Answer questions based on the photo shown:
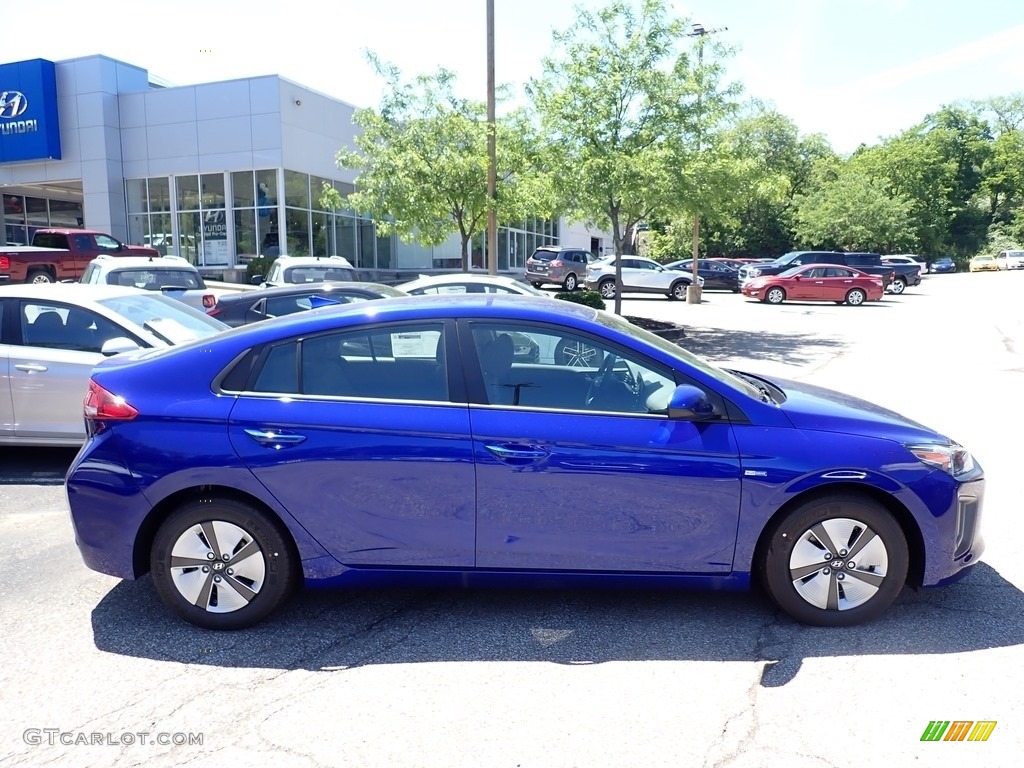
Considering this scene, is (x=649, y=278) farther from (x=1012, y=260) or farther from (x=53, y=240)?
(x=1012, y=260)

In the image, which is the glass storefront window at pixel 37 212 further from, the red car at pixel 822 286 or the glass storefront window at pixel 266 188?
the red car at pixel 822 286

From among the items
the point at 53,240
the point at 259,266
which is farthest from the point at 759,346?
the point at 53,240

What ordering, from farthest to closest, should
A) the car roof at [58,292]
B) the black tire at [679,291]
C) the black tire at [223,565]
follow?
1. the black tire at [679,291]
2. the car roof at [58,292]
3. the black tire at [223,565]

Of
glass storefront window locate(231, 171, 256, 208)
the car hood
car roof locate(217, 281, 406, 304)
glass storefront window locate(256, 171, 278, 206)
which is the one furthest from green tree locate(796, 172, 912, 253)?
the car hood

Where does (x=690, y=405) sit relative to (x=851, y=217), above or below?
below

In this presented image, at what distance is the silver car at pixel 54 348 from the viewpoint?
6.32 meters

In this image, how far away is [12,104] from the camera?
96.7ft

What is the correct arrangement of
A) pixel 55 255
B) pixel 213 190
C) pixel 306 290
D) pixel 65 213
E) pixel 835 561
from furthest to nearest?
pixel 65 213 < pixel 213 190 < pixel 55 255 < pixel 306 290 < pixel 835 561

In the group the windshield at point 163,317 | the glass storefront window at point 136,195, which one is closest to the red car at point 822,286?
the glass storefront window at point 136,195

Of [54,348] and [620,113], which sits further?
[620,113]

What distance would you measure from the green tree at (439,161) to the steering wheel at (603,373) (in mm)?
13411

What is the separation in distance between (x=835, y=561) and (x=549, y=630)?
1.38m

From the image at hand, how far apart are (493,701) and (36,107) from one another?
33.3 m

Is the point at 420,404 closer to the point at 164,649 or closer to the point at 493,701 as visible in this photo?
the point at 493,701
